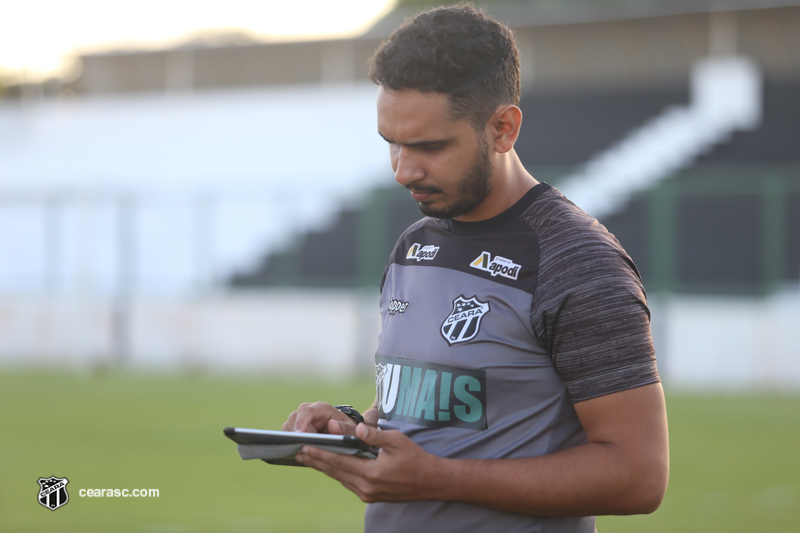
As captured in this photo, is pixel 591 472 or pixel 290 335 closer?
pixel 591 472

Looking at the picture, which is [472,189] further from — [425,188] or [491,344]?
[491,344]

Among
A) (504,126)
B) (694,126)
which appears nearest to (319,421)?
(504,126)

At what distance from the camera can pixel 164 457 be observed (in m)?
8.50

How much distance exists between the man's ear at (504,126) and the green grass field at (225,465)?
424 centimetres

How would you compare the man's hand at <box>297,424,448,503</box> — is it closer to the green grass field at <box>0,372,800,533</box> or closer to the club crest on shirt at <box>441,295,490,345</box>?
the club crest on shirt at <box>441,295,490,345</box>

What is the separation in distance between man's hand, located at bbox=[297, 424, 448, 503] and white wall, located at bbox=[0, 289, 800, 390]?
11.7 m

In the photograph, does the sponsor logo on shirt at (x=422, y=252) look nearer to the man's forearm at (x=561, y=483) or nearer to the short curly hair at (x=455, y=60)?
the short curly hair at (x=455, y=60)

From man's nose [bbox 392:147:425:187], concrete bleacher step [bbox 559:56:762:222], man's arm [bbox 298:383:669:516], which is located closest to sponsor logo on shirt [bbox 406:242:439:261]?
man's nose [bbox 392:147:425:187]

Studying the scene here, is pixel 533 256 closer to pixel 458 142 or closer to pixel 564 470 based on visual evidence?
pixel 458 142

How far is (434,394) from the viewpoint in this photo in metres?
2.30

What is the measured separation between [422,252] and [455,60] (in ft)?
1.72

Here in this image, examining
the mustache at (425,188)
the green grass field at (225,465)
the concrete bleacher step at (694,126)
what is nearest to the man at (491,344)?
the mustache at (425,188)

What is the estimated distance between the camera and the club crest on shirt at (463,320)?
2.25 meters

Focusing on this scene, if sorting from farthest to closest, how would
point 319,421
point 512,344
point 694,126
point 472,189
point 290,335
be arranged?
1. point 694,126
2. point 290,335
3. point 319,421
4. point 472,189
5. point 512,344
